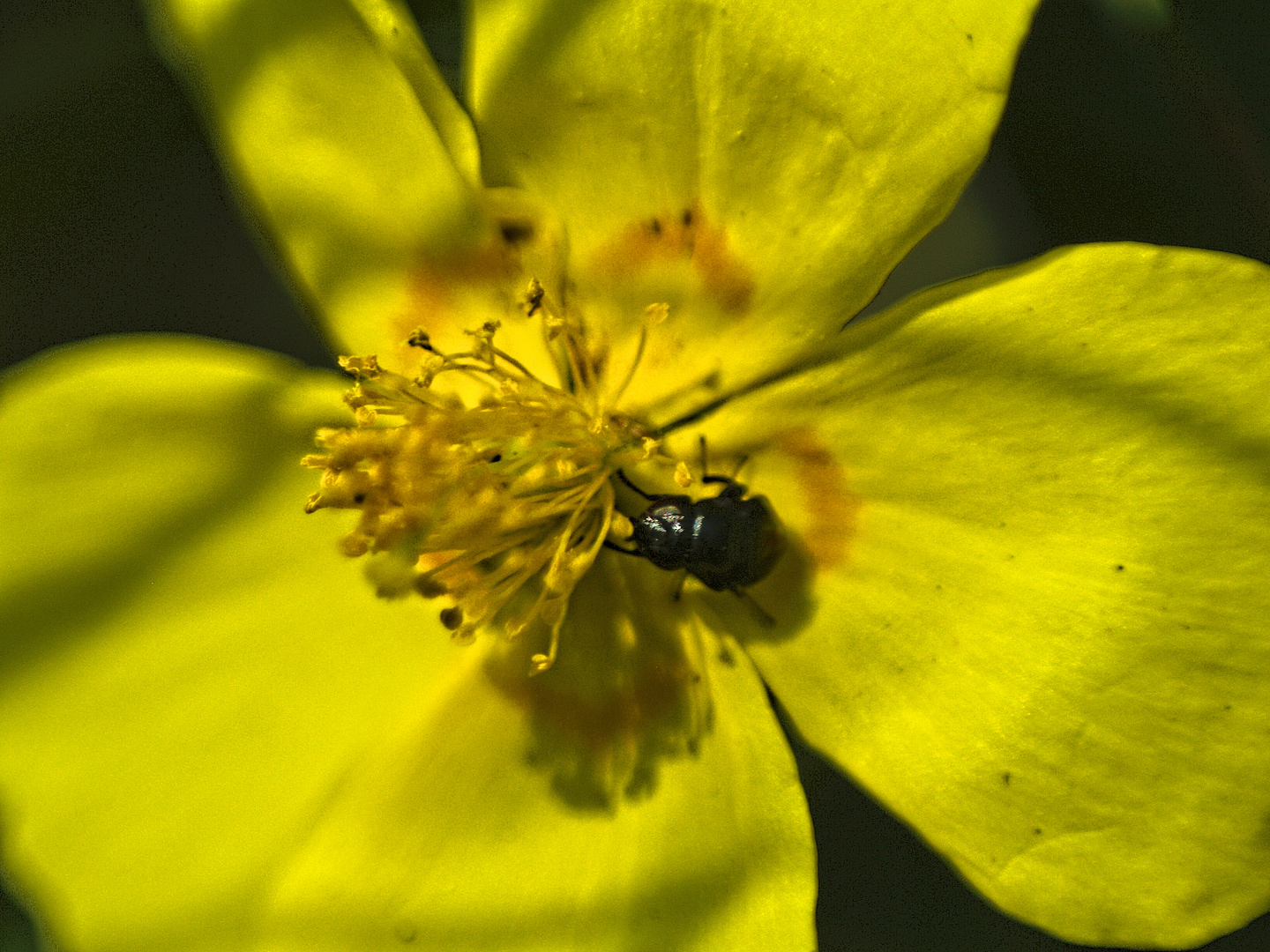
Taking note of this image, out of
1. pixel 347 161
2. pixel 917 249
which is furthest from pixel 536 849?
pixel 917 249

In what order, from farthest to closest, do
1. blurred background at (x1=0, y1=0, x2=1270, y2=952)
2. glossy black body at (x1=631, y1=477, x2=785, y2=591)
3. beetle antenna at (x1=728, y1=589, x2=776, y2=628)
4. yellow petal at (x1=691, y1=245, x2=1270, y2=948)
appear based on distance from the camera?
blurred background at (x1=0, y1=0, x2=1270, y2=952) → beetle antenna at (x1=728, y1=589, x2=776, y2=628) → glossy black body at (x1=631, y1=477, x2=785, y2=591) → yellow petal at (x1=691, y1=245, x2=1270, y2=948)

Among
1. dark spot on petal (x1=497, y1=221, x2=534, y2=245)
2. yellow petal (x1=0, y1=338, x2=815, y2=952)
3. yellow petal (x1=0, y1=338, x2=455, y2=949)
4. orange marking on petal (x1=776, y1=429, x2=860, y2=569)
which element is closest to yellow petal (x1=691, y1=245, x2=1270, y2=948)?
orange marking on petal (x1=776, y1=429, x2=860, y2=569)

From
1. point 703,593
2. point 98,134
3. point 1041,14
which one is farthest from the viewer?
point 98,134

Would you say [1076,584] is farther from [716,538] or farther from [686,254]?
[686,254]

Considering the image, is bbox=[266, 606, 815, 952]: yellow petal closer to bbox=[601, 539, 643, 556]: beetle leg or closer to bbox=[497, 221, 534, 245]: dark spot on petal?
bbox=[601, 539, 643, 556]: beetle leg

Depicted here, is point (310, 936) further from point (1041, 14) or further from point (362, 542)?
point (1041, 14)

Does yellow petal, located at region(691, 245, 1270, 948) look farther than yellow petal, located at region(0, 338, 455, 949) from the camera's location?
No

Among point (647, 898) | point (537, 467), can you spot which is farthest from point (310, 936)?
point (537, 467)
